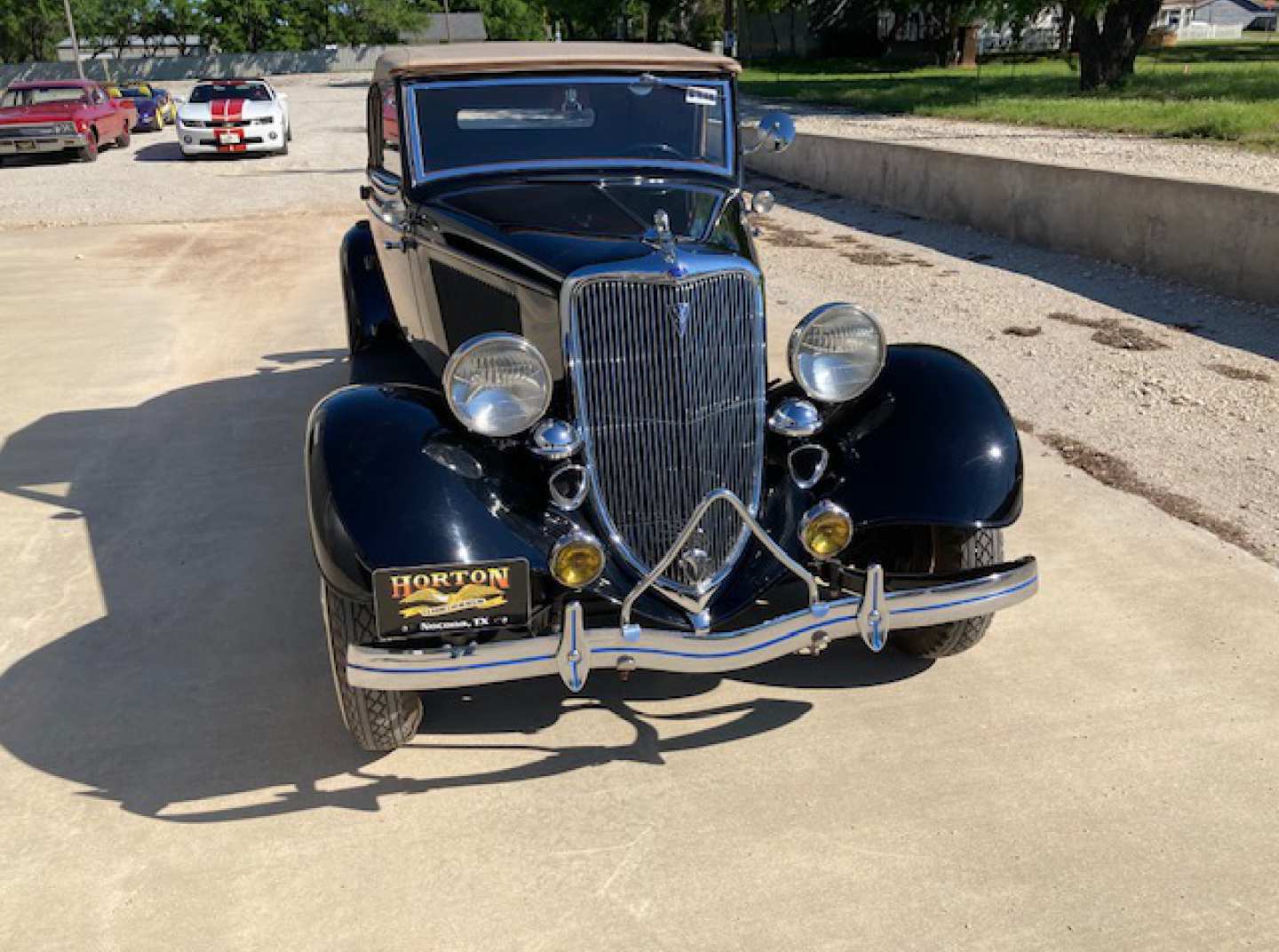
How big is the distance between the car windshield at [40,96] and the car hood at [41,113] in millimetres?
219

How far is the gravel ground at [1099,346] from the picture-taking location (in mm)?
5457

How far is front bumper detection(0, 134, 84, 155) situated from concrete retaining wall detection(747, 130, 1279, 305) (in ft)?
45.4

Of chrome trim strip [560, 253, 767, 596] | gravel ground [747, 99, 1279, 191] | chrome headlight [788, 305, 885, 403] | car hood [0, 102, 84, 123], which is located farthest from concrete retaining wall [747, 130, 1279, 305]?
car hood [0, 102, 84, 123]

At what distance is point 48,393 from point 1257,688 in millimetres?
6734

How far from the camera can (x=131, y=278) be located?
1076 centimetres

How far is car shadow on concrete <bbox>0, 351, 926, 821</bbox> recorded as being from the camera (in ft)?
11.1

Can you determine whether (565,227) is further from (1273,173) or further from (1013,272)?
(1273,173)

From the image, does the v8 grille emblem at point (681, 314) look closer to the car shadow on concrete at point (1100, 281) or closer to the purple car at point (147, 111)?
the car shadow on concrete at point (1100, 281)

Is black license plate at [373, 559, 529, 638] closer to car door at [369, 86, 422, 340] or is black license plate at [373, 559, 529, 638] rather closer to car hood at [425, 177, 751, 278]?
car hood at [425, 177, 751, 278]

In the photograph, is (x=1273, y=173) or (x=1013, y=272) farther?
(x=1273, y=173)

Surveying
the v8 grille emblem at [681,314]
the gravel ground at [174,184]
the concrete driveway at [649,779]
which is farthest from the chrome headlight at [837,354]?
the gravel ground at [174,184]

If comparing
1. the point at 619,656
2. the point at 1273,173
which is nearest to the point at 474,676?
the point at 619,656

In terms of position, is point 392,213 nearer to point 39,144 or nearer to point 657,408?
point 657,408

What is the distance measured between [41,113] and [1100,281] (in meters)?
18.6
